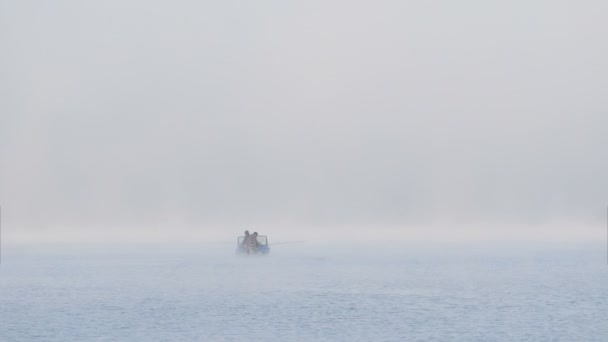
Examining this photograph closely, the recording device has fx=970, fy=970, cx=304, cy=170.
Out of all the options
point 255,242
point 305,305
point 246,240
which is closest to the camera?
point 305,305

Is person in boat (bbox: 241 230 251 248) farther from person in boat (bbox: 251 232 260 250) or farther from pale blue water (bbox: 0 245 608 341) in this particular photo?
pale blue water (bbox: 0 245 608 341)

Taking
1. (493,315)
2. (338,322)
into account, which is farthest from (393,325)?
(493,315)

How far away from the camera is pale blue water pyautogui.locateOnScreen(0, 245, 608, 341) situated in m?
61.3

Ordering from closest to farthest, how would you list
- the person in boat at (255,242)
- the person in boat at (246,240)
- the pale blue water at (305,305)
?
1. the pale blue water at (305,305)
2. the person in boat at (255,242)
3. the person in boat at (246,240)

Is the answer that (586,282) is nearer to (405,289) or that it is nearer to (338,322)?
(405,289)

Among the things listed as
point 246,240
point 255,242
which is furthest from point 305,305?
point 246,240

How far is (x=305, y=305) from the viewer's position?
78500mm

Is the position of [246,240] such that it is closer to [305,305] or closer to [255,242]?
[255,242]

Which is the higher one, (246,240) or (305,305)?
(246,240)

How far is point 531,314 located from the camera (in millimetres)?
71062

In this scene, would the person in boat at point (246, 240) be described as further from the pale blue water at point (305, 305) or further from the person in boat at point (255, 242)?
the pale blue water at point (305, 305)

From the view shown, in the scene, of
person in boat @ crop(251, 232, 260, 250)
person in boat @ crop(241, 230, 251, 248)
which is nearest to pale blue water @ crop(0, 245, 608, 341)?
person in boat @ crop(251, 232, 260, 250)

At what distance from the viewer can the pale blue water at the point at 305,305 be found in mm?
61312

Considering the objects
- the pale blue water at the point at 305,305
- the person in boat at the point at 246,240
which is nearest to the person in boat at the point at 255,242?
the person in boat at the point at 246,240
